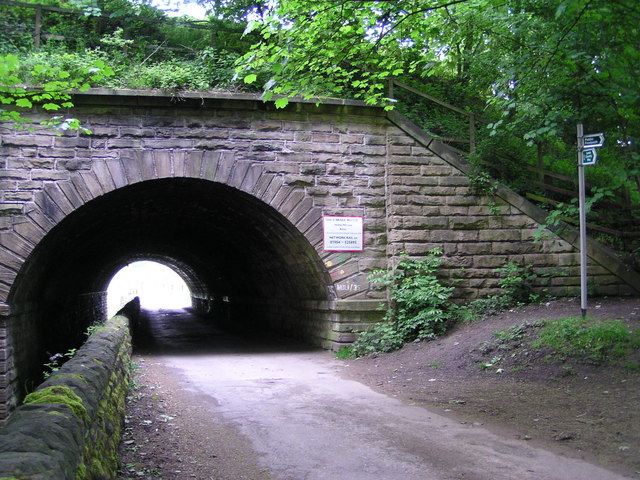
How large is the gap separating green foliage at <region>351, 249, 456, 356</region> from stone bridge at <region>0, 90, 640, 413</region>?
26 centimetres

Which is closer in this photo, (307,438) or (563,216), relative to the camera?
(307,438)

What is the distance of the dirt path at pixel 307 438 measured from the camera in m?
4.02

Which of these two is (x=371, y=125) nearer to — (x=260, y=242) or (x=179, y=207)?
(x=260, y=242)

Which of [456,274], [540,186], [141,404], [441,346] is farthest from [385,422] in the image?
[540,186]

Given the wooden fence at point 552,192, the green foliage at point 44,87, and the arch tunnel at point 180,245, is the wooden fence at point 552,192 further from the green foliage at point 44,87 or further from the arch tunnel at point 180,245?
the green foliage at point 44,87

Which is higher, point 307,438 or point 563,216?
point 563,216

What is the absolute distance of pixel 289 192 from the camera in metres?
10.1

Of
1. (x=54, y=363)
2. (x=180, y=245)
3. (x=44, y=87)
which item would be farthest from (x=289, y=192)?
(x=180, y=245)

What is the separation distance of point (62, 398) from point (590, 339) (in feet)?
18.5

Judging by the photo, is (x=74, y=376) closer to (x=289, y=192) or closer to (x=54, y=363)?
A: (x=54, y=363)

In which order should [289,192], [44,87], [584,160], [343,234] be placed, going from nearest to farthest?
[584,160]
[44,87]
[289,192]
[343,234]

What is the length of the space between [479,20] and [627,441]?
8067 mm

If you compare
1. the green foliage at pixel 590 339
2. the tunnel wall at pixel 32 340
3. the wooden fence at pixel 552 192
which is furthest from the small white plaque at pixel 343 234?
the tunnel wall at pixel 32 340

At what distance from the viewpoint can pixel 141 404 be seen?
6.25 metres
